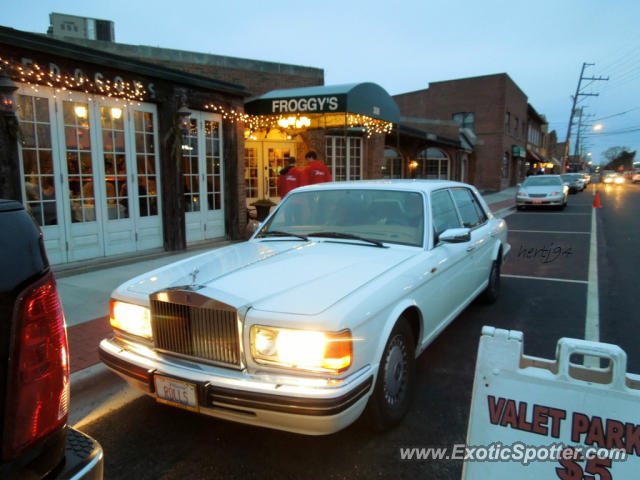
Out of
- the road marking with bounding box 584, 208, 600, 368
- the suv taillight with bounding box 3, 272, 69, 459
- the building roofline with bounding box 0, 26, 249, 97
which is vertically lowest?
the road marking with bounding box 584, 208, 600, 368

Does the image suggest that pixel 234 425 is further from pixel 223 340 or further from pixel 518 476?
pixel 518 476

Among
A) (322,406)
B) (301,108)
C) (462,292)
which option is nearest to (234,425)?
(322,406)

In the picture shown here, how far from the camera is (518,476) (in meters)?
1.96

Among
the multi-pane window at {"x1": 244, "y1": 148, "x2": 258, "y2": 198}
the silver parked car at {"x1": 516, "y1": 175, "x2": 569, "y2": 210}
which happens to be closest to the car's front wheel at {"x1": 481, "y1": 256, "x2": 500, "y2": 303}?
the multi-pane window at {"x1": 244, "y1": 148, "x2": 258, "y2": 198}

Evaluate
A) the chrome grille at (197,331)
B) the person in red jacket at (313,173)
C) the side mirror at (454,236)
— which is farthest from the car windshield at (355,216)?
the person in red jacket at (313,173)

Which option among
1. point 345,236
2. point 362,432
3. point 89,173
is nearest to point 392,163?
point 89,173

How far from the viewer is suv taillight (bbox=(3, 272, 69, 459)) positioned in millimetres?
1354

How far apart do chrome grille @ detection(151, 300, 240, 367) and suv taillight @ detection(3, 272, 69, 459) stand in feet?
3.40

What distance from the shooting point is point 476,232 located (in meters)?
5.02

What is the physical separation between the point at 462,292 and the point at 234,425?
2.50 metres

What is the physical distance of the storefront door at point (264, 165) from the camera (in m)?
12.8

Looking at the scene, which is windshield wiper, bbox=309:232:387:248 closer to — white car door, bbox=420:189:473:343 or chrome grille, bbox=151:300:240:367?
white car door, bbox=420:189:473:343

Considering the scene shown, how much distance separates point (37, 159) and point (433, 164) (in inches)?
936

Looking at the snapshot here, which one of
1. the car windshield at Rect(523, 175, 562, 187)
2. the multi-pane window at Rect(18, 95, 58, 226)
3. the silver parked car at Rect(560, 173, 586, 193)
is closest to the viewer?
the multi-pane window at Rect(18, 95, 58, 226)
